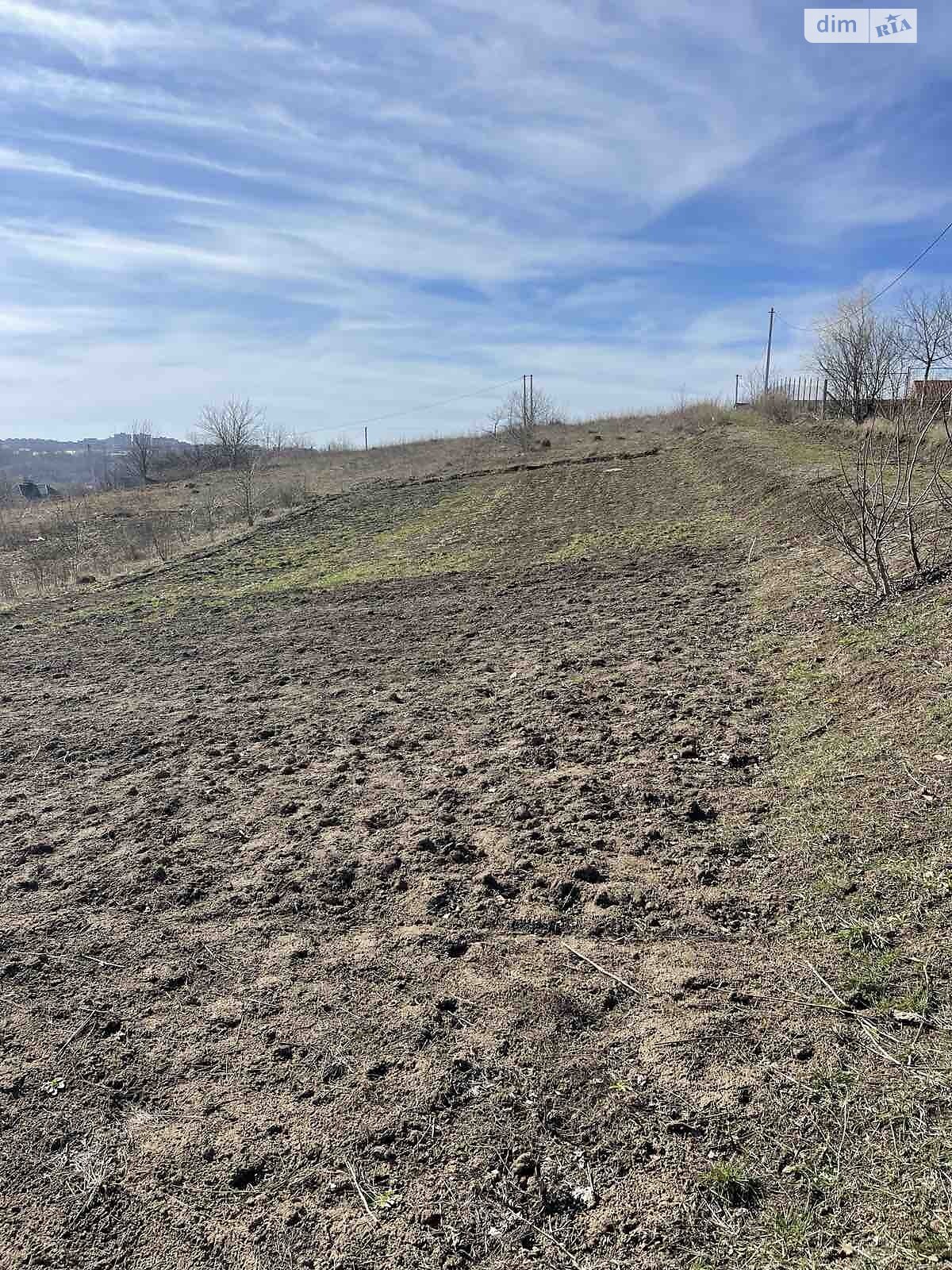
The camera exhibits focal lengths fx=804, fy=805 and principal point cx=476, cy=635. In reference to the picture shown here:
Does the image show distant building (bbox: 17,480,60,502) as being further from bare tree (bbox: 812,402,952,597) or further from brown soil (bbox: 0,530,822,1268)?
bare tree (bbox: 812,402,952,597)

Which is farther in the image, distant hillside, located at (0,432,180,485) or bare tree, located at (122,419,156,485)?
distant hillside, located at (0,432,180,485)

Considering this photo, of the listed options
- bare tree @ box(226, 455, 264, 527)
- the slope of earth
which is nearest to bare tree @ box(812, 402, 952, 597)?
the slope of earth

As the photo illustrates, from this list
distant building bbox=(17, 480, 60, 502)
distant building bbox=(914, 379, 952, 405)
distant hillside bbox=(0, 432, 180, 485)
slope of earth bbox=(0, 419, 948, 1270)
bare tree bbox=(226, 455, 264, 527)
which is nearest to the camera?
Answer: slope of earth bbox=(0, 419, 948, 1270)

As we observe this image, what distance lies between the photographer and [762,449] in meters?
16.6

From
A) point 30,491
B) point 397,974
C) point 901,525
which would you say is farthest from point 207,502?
point 397,974

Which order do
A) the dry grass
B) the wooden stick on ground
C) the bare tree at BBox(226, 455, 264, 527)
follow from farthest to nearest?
the bare tree at BBox(226, 455, 264, 527)
the dry grass
the wooden stick on ground

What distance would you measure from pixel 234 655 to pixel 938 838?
6179 millimetres

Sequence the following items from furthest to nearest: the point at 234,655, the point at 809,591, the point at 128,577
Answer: the point at 128,577
the point at 234,655
the point at 809,591

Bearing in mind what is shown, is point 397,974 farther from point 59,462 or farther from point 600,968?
point 59,462

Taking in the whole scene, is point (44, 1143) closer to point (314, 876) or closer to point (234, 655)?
point (314, 876)

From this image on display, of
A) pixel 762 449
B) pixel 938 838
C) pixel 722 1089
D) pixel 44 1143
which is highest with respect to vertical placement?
pixel 762 449

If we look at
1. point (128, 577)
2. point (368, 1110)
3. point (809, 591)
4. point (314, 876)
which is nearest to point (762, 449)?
point (809, 591)

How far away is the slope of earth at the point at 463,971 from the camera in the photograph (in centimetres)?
193

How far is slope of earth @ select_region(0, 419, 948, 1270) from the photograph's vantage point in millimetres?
1933
